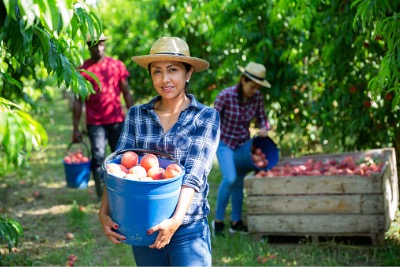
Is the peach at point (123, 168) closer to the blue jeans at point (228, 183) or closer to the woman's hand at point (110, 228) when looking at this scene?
the woman's hand at point (110, 228)

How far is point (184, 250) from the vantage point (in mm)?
2365

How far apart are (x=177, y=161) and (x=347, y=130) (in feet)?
11.2

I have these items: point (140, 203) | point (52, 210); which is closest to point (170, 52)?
point (140, 203)

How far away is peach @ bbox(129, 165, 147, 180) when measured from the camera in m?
2.19

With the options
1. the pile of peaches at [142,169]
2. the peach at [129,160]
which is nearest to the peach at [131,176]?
the pile of peaches at [142,169]

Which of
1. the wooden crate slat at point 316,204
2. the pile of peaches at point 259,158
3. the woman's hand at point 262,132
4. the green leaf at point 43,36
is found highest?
the green leaf at point 43,36

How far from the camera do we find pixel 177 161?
2.32m

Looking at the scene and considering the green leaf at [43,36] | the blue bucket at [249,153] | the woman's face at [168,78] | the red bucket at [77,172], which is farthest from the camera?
the red bucket at [77,172]

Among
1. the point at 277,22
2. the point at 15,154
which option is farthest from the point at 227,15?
the point at 15,154

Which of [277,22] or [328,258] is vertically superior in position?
[277,22]

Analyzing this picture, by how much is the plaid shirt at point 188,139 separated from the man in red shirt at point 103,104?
305 cm

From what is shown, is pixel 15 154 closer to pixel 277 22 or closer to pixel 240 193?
pixel 240 193

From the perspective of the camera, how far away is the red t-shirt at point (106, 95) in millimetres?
5473

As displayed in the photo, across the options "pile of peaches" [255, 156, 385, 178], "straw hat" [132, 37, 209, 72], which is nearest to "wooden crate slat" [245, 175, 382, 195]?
"pile of peaches" [255, 156, 385, 178]
